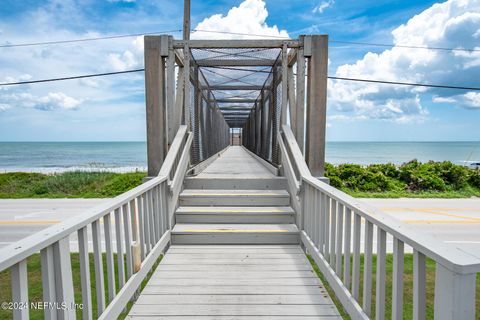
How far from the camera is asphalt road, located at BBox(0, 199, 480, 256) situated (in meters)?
5.84

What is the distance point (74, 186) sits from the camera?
1219 centimetres

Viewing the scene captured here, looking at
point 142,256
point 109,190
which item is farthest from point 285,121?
point 109,190

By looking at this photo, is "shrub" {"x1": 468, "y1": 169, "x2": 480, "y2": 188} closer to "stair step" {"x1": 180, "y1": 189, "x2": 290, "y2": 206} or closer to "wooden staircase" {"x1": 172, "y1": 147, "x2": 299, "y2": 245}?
"wooden staircase" {"x1": 172, "y1": 147, "x2": 299, "y2": 245}

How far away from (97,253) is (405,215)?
7.45m

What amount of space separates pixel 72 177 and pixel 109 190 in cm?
274

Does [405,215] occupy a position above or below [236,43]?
below

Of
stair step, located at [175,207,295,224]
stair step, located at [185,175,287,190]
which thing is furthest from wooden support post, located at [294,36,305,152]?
stair step, located at [175,207,295,224]

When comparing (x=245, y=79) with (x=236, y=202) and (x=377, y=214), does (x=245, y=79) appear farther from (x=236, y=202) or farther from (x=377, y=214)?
(x=377, y=214)

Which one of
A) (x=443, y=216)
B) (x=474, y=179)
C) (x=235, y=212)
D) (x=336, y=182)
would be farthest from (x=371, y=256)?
(x=474, y=179)

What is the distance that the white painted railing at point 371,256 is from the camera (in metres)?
1.11

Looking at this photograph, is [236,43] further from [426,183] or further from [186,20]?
[426,183]

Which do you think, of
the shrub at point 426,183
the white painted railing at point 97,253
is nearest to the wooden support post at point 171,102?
the white painted railing at point 97,253

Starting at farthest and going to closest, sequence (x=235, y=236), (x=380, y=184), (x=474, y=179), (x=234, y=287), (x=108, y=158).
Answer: (x=108, y=158) → (x=474, y=179) → (x=380, y=184) → (x=235, y=236) → (x=234, y=287)

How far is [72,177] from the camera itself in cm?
1291
